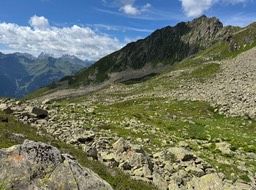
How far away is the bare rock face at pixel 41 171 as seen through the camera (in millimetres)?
11195

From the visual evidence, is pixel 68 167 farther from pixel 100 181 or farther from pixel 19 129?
pixel 19 129

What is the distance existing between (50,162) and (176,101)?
51.6 metres

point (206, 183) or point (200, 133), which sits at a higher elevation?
point (206, 183)

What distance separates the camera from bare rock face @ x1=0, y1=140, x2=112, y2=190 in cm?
1120

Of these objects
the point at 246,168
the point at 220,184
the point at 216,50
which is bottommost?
the point at 246,168

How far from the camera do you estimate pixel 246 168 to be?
24.1 metres

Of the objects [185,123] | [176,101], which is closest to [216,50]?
[176,101]

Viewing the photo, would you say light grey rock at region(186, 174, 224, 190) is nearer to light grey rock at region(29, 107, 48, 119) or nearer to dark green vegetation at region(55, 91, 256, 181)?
dark green vegetation at region(55, 91, 256, 181)

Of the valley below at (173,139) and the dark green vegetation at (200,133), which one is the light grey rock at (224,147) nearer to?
the valley below at (173,139)

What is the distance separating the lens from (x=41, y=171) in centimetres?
1187

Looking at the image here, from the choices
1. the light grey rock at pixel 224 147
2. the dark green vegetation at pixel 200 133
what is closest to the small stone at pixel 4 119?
the dark green vegetation at pixel 200 133

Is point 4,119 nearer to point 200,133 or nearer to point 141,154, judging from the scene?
point 141,154

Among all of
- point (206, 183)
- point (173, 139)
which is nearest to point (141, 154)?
point (206, 183)

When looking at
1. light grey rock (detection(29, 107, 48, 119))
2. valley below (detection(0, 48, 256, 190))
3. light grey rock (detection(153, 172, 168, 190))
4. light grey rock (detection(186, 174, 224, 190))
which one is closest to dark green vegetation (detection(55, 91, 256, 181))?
valley below (detection(0, 48, 256, 190))
